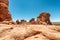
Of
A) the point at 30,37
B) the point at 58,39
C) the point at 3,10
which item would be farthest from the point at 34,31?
the point at 3,10

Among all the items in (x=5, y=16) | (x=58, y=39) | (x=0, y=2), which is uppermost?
(x=0, y=2)

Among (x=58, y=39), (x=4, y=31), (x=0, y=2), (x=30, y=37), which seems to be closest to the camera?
(x=58, y=39)

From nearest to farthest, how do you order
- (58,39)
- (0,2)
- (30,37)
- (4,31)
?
(58,39), (30,37), (4,31), (0,2)

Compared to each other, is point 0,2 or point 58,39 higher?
point 0,2

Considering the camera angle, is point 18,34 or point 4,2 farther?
point 4,2

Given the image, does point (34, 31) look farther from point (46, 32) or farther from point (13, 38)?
point (13, 38)

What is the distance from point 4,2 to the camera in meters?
41.5

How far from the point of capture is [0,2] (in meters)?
39.9

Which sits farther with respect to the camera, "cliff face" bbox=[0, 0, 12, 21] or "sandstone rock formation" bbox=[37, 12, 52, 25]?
"sandstone rock formation" bbox=[37, 12, 52, 25]

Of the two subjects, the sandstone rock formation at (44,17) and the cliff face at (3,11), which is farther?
the sandstone rock formation at (44,17)

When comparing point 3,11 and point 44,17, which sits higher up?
point 3,11

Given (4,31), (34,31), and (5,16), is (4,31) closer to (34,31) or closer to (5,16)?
(34,31)

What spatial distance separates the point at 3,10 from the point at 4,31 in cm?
3236

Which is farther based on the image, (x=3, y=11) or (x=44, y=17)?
(x=44, y=17)
